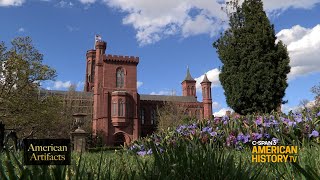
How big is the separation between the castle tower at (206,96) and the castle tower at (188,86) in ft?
37.2

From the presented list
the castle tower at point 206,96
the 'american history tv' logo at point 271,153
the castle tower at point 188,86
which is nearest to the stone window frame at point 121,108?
the castle tower at point 206,96

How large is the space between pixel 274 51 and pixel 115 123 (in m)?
33.2

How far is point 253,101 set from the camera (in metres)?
22.6

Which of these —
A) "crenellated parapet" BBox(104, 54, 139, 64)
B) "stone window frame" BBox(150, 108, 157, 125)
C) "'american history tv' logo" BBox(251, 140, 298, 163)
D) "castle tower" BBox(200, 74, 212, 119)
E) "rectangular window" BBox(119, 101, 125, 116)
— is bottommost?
"'american history tv' logo" BBox(251, 140, 298, 163)

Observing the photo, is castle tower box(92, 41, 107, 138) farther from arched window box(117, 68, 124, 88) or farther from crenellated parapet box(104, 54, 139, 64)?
arched window box(117, 68, 124, 88)

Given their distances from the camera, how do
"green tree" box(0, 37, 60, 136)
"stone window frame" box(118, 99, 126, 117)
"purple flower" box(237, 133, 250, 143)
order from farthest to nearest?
"stone window frame" box(118, 99, 126, 117) < "green tree" box(0, 37, 60, 136) < "purple flower" box(237, 133, 250, 143)

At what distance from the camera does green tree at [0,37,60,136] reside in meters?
22.1

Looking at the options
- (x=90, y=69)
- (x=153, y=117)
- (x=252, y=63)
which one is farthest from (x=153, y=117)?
(x=252, y=63)

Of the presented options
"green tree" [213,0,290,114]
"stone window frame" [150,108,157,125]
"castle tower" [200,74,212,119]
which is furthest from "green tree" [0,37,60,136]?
"castle tower" [200,74,212,119]

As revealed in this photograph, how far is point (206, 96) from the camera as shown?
2945 inches

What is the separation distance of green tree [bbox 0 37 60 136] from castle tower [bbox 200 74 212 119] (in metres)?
48.9

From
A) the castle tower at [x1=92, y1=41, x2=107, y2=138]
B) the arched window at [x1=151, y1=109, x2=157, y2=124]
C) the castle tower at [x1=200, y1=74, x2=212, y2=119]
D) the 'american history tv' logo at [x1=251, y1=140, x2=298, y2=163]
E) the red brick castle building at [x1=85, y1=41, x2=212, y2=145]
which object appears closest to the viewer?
the 'american history tv' logo at [x1=251, y1=140, x2=298, y2=163]

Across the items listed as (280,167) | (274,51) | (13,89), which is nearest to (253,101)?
(274,51)

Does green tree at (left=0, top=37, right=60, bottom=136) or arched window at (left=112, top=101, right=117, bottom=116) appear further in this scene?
arched window at (left=112, top=101, right=117, bottom=116)
